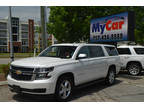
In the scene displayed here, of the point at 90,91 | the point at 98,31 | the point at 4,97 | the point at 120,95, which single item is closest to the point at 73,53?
the point at 90,91

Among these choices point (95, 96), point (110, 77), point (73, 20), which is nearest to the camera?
point (95, 96)

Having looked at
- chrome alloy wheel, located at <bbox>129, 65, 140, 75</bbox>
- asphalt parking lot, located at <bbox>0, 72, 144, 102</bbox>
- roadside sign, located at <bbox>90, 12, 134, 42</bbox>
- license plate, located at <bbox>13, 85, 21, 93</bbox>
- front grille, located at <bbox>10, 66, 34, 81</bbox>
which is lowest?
asphalt parking lot, located at <bbox>0, 72, 144, 102</bbox>

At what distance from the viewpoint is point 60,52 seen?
→ 254 inches

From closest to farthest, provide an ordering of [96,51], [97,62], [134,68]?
[97,62] < [96,51] < [134,68]

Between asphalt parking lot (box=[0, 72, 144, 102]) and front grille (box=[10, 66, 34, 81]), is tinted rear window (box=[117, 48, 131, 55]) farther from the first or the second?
front grille (box=[10, 66, 34, 81])

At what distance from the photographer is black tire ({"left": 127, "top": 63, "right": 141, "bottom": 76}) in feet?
35.0

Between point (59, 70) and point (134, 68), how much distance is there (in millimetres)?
6961

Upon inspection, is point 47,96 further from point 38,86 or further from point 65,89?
point 65,89

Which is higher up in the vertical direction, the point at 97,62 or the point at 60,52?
the point at 60,52

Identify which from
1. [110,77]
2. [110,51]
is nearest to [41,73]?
[110,77]

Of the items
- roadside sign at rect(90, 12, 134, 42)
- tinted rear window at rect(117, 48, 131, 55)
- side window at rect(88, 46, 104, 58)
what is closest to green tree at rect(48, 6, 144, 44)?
roadside sign at rect(90, 12, 134, 42)

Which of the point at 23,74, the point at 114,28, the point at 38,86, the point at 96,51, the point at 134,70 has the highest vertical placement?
the point at 114,28

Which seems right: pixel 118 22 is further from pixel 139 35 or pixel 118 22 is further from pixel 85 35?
pixel 139 35

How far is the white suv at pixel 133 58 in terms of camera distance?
34.7 ft
